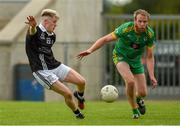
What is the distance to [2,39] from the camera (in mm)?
30422

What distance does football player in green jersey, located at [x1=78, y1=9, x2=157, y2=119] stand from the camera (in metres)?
16.3

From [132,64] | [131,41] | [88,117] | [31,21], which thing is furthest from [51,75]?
[132,64]

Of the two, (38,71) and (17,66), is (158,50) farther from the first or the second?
(38,71)

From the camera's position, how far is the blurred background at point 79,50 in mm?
30203

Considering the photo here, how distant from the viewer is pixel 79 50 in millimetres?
30500

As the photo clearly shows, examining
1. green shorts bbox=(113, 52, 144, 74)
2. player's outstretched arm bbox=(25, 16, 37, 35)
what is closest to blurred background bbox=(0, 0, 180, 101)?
green shorts bbox=(113, 52, 144, 74)

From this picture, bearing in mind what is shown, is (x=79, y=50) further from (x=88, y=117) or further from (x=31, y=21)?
(x=31, y=21)

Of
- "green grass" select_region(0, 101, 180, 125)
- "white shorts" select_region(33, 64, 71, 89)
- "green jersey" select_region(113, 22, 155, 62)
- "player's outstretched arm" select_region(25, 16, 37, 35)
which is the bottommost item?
"green grass" select_region(0, 101, 180, 125)

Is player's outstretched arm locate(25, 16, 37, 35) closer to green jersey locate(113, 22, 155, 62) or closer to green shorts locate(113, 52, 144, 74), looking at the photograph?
green jersey locate(113, 22, 155, 62)

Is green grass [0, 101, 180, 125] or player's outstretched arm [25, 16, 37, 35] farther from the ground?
player's outstretched arm [25, 16, 37, 35]

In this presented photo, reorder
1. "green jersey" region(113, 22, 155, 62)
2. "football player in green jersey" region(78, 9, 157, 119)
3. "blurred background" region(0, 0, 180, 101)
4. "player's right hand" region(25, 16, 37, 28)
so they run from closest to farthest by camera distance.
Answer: "player's right hand" region(25, 16, 37, 28)
"football player in green jersey" region(78, 9, 157, 119)
"green jersey" region(113, 22, 155, 62)
"blurred background" region(0, 0, 180, 101)

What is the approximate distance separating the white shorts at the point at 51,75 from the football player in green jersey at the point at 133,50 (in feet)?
2.26

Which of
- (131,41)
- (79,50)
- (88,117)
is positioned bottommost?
(88,117)

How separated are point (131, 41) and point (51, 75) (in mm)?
1873
